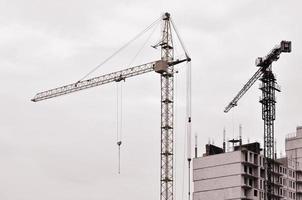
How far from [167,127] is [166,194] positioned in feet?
60.0

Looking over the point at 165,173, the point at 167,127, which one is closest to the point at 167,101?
the point at 167,127

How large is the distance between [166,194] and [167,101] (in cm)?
2564

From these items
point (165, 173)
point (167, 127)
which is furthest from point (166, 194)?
point (167, 127)

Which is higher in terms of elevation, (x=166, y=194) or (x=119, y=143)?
(x=119, y=143)

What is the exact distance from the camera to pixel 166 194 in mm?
190750

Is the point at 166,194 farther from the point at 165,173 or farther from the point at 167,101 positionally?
the point at 167,101

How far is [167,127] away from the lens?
7726 inches

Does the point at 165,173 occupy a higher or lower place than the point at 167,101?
lower

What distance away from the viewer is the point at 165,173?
191750mm

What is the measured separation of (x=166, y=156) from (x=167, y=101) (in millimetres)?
15363

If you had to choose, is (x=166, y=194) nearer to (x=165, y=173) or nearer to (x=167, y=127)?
(x=165, y=173)

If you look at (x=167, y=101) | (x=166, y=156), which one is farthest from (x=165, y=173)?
(x=167, y=101)

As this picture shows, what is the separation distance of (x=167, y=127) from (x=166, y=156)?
801 cm

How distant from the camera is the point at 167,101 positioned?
198375mm
